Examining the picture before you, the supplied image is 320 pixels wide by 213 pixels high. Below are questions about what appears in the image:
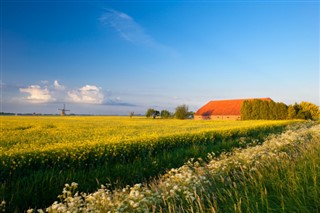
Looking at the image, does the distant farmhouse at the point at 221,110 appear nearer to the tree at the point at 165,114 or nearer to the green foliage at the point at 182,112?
the green foliage at the point at 182,112

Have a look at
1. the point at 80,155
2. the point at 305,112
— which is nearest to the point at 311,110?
the point at 305,112

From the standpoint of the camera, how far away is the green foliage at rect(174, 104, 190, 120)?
255 feet

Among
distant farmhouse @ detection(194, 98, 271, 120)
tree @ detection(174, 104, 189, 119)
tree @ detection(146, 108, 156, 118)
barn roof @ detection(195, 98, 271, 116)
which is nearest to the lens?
distant farmhouse @ detection(194, 98, 271, 120)

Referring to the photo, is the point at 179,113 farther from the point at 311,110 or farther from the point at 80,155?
the point at 80,155

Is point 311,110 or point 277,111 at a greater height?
point 311,110

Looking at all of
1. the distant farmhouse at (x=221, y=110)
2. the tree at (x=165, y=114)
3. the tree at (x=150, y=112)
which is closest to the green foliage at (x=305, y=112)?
the distant farmhouse at (x=221, y=110)

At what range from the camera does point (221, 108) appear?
69062 millimetres

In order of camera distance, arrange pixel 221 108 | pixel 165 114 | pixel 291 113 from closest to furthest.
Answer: pixel 291 113
pixel 221 108
pixel 165 114

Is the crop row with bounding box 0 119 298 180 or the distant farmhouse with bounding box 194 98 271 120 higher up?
the distant farmhouse with bounding box 194 98 271 120

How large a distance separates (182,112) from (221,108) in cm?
1404

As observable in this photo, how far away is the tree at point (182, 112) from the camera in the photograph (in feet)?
255

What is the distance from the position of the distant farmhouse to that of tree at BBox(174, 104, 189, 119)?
5000 millimetres

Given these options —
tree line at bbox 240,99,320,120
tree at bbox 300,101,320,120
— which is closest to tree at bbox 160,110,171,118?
tree line at bbox 240,99,320,120

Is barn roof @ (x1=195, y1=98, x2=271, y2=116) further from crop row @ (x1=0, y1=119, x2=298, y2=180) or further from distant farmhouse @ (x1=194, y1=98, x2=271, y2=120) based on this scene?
crop row @ (x1=0, y1=119, x2=298, y2=180)
